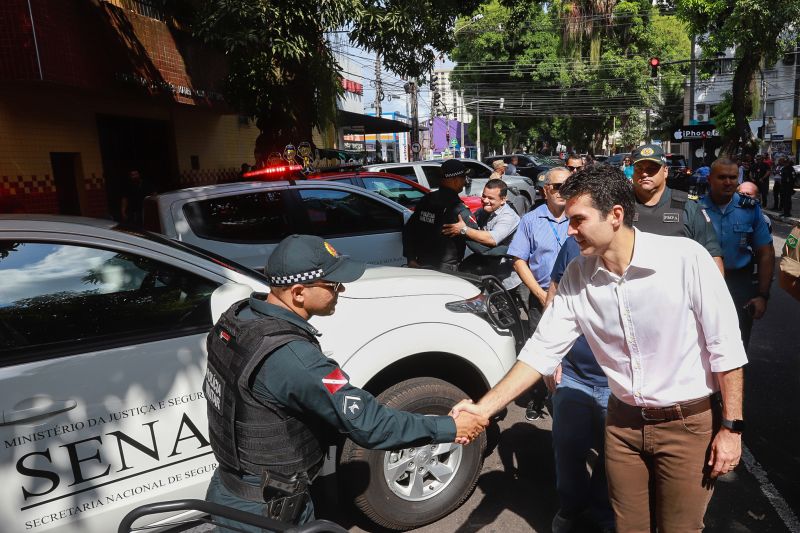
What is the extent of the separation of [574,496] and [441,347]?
3.20 ft

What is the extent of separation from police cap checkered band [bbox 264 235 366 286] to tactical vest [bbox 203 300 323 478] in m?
0.14

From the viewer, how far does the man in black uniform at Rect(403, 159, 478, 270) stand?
4695 millimetres

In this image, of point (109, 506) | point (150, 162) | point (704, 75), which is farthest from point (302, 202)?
point (704, 75)

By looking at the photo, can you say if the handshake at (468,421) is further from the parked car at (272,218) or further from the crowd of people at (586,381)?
the parked car at (272,218)

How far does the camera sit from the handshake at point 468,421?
208 centimetres

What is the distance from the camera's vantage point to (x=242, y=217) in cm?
527

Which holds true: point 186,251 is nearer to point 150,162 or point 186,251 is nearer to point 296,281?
point 296,281

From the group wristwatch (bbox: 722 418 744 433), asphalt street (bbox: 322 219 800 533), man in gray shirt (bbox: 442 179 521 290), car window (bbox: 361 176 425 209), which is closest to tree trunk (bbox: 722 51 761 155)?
car window (bbox: 361 176 425 209)

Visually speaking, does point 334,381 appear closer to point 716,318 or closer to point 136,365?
point 136,365

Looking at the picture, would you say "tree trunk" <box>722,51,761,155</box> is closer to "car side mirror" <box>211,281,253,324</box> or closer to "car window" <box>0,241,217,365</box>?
"car side mirror" <box>211,281,253,324</box>

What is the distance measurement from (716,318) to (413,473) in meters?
1.63

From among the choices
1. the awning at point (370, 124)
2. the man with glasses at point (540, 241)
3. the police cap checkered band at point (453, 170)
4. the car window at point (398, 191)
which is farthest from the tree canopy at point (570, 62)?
the man with glasses at point (540, 241)

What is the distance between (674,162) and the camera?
26.7m

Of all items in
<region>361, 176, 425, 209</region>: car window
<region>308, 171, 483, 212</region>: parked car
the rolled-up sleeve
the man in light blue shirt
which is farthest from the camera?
<region>361, 176, 425, 209</region>: car window
